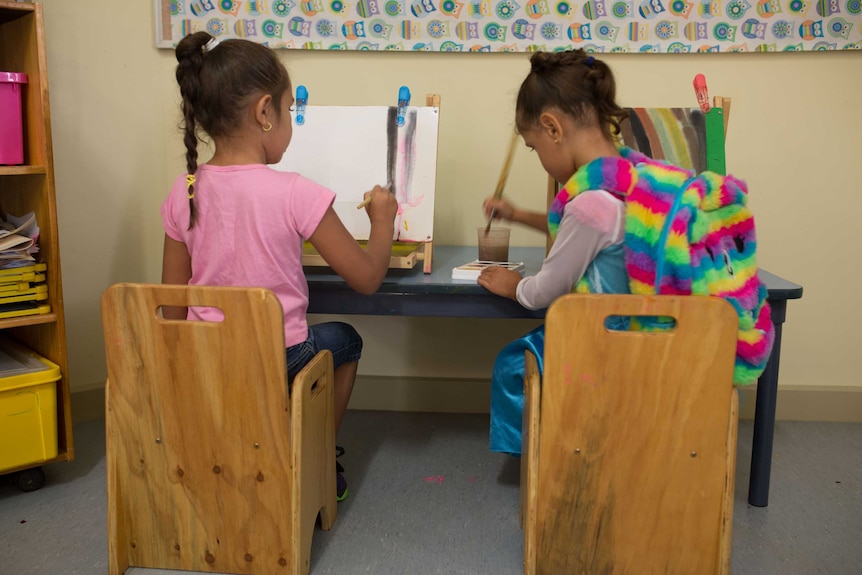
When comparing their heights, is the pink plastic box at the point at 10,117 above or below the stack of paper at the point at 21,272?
above

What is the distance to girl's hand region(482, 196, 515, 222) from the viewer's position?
2074 mm

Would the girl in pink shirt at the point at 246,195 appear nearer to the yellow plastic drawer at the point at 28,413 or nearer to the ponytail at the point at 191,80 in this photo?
the ponytail at the point at 191,80

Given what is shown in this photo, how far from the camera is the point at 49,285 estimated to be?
205cm

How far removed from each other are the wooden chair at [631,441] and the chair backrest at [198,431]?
52 cm

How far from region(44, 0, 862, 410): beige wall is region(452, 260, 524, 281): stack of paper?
55cm

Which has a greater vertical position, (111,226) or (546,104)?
(546,104)

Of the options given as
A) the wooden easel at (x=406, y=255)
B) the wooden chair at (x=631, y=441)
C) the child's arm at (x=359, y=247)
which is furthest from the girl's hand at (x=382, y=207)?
the wooden chair at (x=631, y=441)

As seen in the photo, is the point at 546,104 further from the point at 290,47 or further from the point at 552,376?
the point at 290,47

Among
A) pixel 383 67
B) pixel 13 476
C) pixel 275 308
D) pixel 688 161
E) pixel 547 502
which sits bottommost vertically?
pixel 13 476

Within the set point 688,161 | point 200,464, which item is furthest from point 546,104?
point 200,464

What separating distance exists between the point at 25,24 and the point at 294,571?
57.6 inches

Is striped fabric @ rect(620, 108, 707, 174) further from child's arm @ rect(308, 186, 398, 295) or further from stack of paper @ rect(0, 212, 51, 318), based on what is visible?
stack of paper @ rect(0, 212, 51, 318)

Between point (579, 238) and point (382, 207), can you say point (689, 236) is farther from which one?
point (382, 207)

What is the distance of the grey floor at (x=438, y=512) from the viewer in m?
1.75
